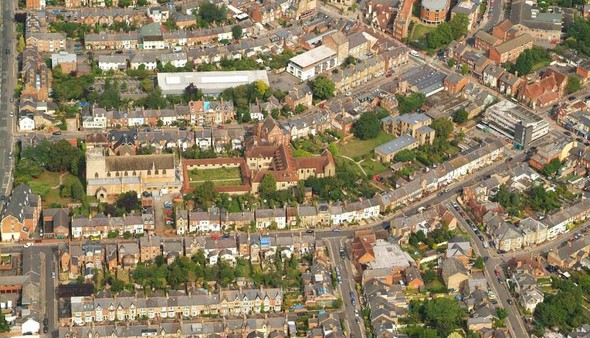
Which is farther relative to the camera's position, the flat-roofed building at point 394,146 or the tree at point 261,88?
the tree at point 261,88

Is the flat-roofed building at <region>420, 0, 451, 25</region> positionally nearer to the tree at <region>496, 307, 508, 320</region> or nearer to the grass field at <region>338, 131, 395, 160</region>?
the grass field at <region>338, 131, 395, 160</region>

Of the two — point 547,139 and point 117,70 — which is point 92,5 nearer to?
point 117,70

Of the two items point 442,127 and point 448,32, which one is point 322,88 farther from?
point 448,32

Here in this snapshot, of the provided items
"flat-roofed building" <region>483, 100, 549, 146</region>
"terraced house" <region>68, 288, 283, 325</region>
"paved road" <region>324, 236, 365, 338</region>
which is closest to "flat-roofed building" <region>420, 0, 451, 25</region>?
"flat-roofed building" <region>483, 100, 549, 146</region>

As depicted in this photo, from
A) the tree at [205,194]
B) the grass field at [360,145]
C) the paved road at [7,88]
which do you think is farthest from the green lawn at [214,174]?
the paved road at [7,88]

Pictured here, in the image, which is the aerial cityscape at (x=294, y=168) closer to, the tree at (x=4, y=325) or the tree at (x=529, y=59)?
the tree at (x=529, y=59)

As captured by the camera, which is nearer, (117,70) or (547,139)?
(547,139)

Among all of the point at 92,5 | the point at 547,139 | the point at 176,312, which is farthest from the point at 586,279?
the point at 92,5
